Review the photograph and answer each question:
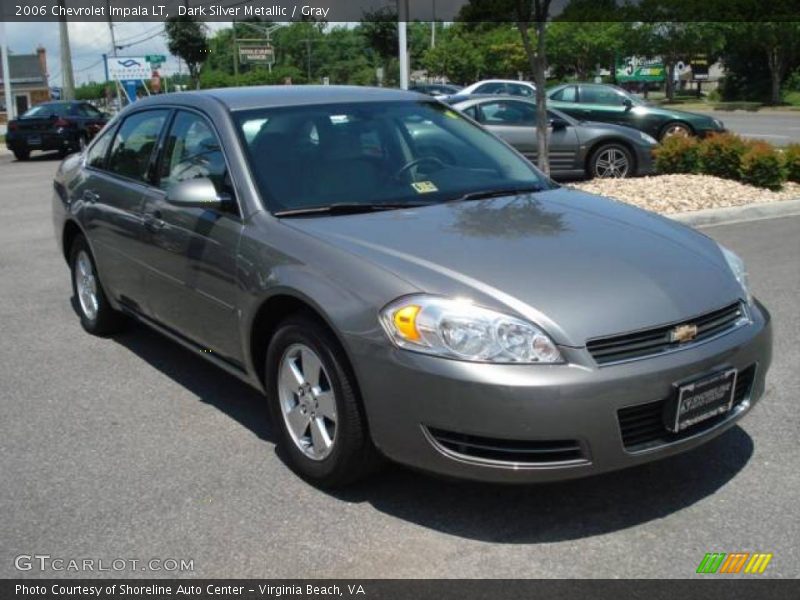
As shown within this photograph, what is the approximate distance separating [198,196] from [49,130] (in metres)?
21.6

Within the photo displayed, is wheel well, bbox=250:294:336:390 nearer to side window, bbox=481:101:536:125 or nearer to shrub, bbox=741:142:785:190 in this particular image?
shrub, bbox=741:142:785:190

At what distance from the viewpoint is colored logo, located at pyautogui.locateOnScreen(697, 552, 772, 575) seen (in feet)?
10.2

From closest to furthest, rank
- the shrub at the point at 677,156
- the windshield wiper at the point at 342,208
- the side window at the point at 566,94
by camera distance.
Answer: the windshield wiper at the point at 342,208 → the shrub at the point at 677,156 → the side window at the point at 566,94

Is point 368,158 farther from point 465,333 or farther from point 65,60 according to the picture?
point 65,60

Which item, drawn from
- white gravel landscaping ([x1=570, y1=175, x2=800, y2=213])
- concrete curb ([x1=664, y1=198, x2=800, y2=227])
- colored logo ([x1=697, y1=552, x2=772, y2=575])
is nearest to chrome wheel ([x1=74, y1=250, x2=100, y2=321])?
colored logo ([x1=697, y1=552, x2=772, y2=575])

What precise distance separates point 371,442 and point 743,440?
71.5 inches

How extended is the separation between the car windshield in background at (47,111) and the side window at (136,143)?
1999 centimetres

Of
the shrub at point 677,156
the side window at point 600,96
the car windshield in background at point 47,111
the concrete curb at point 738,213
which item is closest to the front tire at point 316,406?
the concrete curb at point 738,213

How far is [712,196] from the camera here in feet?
36.0

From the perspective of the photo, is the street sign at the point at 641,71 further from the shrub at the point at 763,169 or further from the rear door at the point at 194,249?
the rear door at the point at 194,249

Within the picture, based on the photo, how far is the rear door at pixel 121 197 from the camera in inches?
205

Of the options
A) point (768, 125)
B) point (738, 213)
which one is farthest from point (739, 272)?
point (768, 125)
